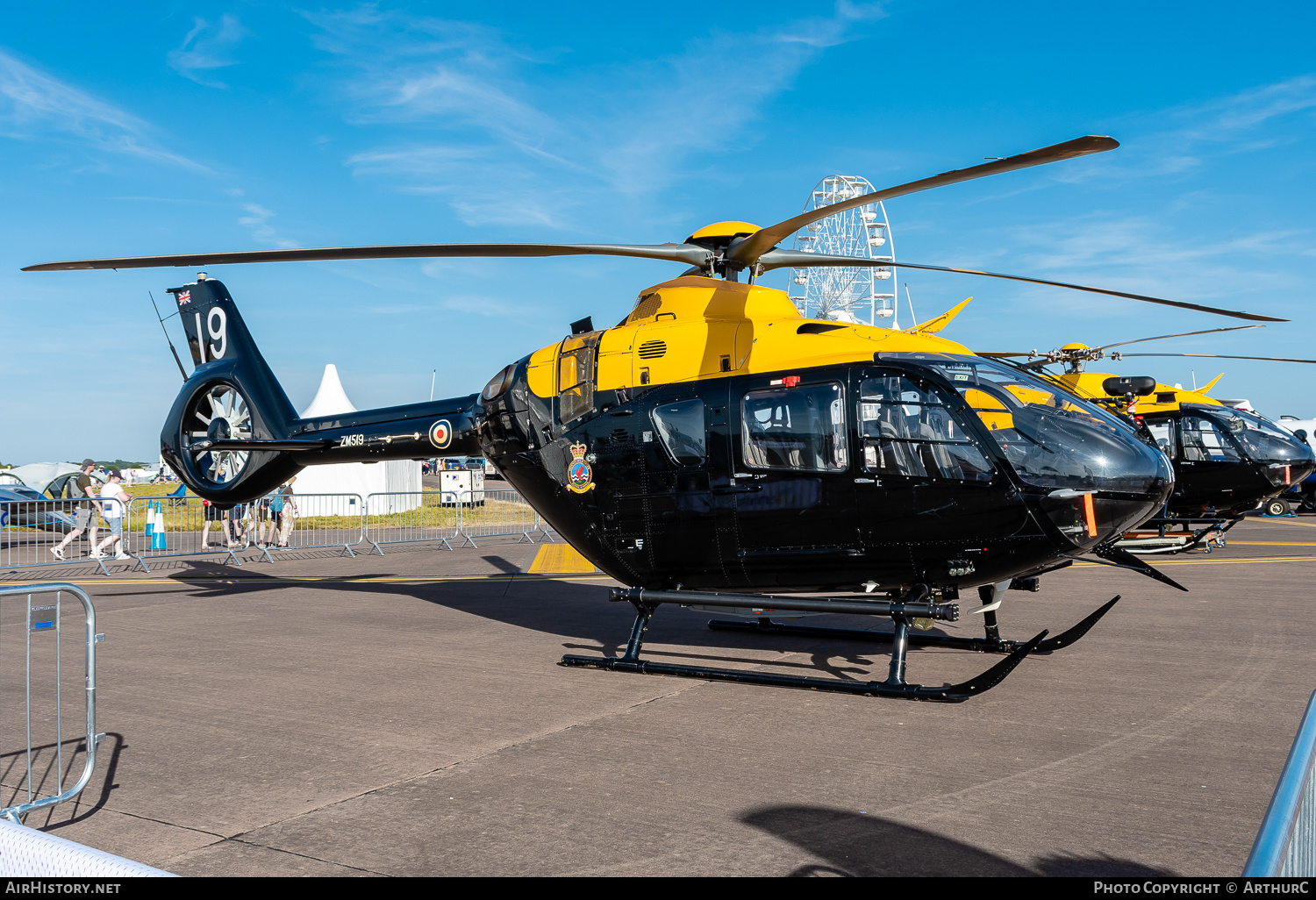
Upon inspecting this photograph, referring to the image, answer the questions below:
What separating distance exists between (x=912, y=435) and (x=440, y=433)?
5.37 m

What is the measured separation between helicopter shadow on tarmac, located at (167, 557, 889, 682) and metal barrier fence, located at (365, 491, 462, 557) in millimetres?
7034


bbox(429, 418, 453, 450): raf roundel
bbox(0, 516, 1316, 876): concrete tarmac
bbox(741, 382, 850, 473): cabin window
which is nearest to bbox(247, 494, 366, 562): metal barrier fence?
bbox(0, 516, 1316, 876): concrete tarmac

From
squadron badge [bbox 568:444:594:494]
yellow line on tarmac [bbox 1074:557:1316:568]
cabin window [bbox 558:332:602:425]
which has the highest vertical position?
cabin window [bbox 558:332:602:425]

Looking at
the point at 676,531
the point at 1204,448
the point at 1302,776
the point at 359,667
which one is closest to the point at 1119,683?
the point at 676,531

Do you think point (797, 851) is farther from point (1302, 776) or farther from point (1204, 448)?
point (1204, 448)

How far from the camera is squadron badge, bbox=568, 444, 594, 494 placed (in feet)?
28.0

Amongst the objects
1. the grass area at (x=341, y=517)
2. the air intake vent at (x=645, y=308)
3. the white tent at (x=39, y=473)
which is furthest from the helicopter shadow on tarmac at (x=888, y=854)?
the white tent at (x=39, y=473)

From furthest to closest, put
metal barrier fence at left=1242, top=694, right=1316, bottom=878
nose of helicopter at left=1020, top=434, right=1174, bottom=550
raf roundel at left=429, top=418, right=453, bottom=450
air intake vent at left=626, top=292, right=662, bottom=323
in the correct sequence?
raf roundel at left=429, top=418, right=453, bottom=450 → air intake vent at left=626, top=292, right=662, bottom=323 → nose of helicopter at left=1020, top=434, right=1174, bottom=550 → metal barrier fence at left=1242, top=694, right=1316, bottom=878

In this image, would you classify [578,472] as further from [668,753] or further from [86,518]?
[86,518]

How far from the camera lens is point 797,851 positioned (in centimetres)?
402

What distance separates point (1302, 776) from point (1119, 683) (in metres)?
5.46

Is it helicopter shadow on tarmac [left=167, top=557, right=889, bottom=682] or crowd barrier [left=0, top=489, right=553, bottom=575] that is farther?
crowd barrier [left=0, top=489, right=553, bottom=575]

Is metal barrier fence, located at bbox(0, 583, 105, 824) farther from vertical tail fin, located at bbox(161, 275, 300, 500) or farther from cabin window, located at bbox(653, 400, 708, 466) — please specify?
cabin window, located at bbox(653, 400, 708, 466)

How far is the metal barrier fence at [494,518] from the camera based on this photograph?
24.7m
